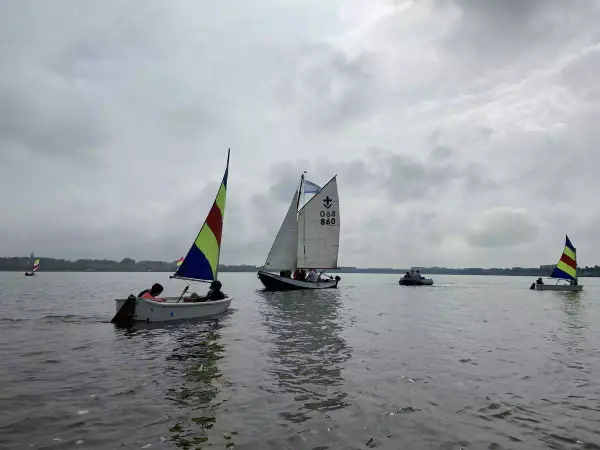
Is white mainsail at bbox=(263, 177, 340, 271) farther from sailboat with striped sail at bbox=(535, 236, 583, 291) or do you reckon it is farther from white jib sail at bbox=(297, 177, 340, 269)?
sailboat with striped sail at bbox=(535, 236, 583, 291)

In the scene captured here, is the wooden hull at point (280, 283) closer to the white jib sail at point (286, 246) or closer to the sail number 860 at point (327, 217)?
the white jib sail at point (286, 246)

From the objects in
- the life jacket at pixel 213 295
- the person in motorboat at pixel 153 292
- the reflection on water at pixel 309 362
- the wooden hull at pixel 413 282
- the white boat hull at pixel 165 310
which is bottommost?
the wooden hull at pixel 413 282

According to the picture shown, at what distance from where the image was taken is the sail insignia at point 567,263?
6675 cm

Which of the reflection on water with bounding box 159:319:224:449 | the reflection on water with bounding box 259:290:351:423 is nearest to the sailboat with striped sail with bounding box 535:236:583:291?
the reflection on water with bounding box 259:290:351:423

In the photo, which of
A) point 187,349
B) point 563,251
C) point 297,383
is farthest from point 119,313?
point 563,251

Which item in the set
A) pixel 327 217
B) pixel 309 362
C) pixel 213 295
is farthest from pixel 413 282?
pixel 309 362

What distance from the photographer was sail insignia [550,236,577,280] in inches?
2628

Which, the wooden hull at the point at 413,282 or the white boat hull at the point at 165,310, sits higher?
the white boat hull at the point at 165,310

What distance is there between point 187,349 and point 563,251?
68998 mm

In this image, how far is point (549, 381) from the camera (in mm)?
13273

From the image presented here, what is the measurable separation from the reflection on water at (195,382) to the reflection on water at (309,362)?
1863 mm

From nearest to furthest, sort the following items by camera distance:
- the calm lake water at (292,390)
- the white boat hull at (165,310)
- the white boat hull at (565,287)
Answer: the calm lake water at (292,390) < the white boat hull at (165,310) < the white boat hull at (565,287)

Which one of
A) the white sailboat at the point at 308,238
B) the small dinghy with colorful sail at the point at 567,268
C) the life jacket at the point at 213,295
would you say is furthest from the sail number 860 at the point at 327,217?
the small dinghy with colorful sail at the point at 567,268

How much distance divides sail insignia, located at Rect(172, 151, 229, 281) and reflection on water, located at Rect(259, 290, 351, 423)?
562 centimetres
